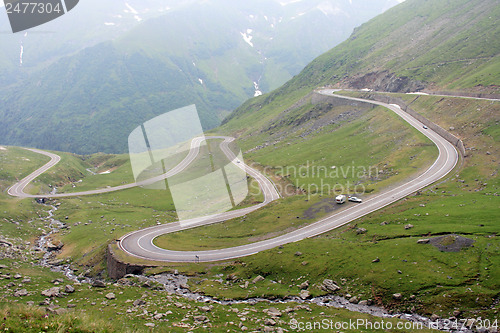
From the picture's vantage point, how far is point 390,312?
3109 centimetres

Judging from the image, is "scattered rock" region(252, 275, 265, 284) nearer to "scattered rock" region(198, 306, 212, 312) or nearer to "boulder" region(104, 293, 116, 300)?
"scattered rock" region(198, 306, 212, 312)

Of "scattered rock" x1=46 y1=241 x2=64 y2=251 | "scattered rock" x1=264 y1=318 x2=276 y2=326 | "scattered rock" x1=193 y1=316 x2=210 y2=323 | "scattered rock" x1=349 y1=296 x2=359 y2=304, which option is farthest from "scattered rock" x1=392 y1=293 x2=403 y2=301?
"scattered rock" x1=46 y1=241 x2=64 y2=251

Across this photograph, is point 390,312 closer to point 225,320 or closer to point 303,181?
point 225,320

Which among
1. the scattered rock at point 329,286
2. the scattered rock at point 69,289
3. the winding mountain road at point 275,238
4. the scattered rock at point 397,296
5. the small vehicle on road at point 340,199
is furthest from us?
the small vehicle on road at point 340,199

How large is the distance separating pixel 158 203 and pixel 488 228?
296 feet

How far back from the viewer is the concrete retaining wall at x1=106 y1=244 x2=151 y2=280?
162 ft

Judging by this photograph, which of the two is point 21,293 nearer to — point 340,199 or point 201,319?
point 201,319

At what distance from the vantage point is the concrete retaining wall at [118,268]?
49281 millimetres

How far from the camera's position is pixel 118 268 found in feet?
168

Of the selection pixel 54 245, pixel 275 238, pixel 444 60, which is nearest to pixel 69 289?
pixel 275 238

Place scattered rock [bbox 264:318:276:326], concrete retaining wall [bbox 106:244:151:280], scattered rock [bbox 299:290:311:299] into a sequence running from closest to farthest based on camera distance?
1. scattered rock [bbox 264:318:276:326]
2. scattered rock [bbox 299:290:311:299]
3. concrete retaining wall [bbox 106:244:151:280]

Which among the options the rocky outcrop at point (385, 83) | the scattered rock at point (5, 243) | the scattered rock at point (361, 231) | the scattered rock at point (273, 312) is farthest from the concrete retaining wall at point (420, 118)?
the scattered rock at point (5, 243)

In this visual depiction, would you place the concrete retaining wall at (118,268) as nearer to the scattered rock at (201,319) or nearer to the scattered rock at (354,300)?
the scattered rock at (201,319)

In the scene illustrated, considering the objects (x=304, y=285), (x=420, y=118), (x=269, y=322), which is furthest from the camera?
(x=420, y=118)
